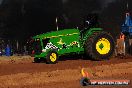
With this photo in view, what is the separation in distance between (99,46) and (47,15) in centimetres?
1382

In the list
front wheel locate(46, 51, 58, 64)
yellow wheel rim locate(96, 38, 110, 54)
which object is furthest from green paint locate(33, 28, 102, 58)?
yellow wheel rim locate(96, 38, 110, 54)

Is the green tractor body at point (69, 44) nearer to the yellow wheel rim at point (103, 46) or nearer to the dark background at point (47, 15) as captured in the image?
the yellow wheel rim at point (103, 46)

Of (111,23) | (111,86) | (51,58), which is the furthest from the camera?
(111,23)

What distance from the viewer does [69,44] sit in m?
15.9

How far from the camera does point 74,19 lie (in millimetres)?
28641

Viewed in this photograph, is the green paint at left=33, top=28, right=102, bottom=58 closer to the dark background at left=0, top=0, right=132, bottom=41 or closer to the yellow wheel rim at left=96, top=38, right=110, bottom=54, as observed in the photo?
the yellow wheel rim at left=96, top=38, right=110, bottom=54

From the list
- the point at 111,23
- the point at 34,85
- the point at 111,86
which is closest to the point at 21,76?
the point at 34,85

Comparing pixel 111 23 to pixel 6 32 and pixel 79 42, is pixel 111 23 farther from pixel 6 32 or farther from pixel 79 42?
pixel 79 42

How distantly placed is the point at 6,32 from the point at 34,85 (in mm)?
22015

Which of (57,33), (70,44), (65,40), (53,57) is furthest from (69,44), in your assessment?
(53,57)

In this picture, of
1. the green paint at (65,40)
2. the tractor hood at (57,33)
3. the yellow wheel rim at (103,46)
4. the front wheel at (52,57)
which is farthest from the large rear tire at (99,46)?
the front wheel at (52,57)

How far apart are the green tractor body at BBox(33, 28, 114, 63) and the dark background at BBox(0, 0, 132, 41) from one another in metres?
10.9

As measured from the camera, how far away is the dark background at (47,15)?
27.7 m

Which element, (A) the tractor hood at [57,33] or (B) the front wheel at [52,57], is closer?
(B) the front wheel at [52,57]
